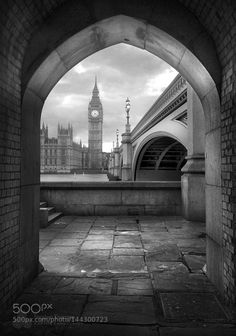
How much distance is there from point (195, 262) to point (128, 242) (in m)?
1.81

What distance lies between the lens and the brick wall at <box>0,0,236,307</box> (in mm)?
3145

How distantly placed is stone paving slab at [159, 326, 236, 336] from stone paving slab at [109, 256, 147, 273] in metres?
1.67

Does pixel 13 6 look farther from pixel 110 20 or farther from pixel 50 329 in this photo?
pixel 50 329

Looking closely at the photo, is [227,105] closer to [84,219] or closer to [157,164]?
[84,219]

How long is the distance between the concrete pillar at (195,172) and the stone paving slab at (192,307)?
5282mm

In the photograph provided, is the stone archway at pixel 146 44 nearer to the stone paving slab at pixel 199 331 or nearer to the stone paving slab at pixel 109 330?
the stone paving slab at pixel 199 331

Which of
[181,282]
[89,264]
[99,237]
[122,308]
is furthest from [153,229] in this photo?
[122,308]

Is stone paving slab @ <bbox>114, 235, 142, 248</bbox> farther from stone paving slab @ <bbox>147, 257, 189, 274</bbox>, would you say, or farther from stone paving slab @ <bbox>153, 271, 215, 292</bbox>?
stone paving slab @ <bbox>153, 271, 215, 292</bbox>

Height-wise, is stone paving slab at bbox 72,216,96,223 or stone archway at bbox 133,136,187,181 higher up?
stone archway at bbox 133,136,187,181

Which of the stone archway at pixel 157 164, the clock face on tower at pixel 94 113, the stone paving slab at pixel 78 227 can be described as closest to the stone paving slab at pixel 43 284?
the stone paving slab at pixel 78 227

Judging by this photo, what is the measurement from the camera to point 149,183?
991 cm

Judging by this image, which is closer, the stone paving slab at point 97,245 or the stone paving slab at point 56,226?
the stone paving slab at point 97,245

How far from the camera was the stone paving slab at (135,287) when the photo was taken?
3607 millimetres

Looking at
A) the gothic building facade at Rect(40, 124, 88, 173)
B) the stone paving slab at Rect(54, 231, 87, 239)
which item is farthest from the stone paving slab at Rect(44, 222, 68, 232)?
the gothic building facade at Rect(40, 124, 88, 173)
